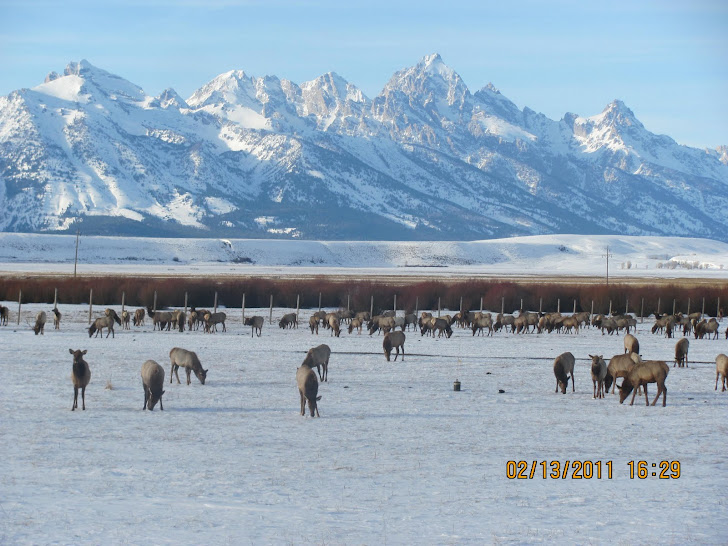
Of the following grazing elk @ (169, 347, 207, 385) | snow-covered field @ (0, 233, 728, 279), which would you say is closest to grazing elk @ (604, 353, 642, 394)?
grazing elk @ (169, 347, 207, 385)

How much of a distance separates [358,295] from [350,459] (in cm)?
4831

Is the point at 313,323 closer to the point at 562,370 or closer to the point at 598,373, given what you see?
the point at 562,370

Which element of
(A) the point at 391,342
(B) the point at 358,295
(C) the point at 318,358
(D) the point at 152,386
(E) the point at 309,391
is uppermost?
(B) the point at 358,295

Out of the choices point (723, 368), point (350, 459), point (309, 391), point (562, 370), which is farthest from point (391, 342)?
point (350, 459)

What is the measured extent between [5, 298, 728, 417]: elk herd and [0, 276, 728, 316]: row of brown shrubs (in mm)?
11621

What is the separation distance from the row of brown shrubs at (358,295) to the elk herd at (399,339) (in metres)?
11.6

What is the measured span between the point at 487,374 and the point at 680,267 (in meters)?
168

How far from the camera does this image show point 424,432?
1653cm

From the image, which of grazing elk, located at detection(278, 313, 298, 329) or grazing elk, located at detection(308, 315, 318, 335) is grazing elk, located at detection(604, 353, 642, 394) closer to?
grazing elk, located at detection(308, 315, 318, 335)

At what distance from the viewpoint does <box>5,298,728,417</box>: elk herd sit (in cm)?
1845

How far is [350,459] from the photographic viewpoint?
14305mm

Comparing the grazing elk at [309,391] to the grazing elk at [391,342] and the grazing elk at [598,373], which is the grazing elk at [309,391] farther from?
the grazing elk at [391,342]

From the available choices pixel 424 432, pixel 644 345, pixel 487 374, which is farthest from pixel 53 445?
pixel 644 345

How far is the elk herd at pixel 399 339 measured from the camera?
18.5m
